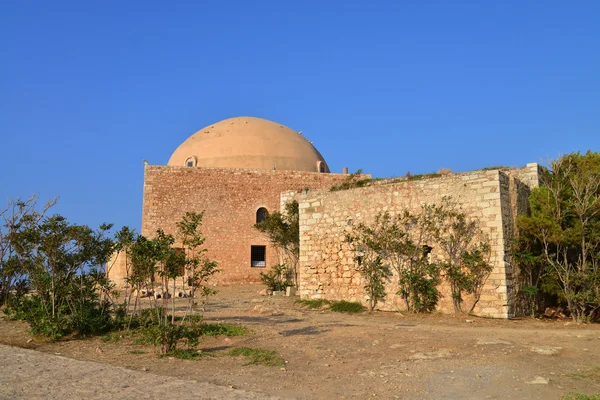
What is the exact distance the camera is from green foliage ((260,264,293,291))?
1897 centimetres

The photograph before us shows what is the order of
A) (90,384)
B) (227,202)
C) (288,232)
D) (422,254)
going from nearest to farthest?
(90,384) → (422,254) → (288,232) → (227,202)

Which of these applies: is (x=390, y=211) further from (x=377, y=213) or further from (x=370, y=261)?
(x=370, y=261)

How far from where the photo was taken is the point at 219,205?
23.8 metres

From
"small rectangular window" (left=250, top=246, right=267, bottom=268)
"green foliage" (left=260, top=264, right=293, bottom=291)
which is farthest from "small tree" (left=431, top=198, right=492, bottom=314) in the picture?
"small rectangular window" (left=250, top=246, right=267, bottom=268)

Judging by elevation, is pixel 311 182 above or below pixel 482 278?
above

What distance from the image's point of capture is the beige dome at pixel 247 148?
26.8 m

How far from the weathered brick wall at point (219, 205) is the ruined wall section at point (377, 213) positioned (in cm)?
895

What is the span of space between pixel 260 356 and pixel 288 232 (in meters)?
11.6

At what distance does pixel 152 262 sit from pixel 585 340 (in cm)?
711

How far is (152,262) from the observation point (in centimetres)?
840

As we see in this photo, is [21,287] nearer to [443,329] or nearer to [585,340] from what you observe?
[443,329]

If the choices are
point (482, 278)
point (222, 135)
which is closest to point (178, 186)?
point (222, 135)

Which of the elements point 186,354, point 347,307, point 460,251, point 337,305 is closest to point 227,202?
point 337,305

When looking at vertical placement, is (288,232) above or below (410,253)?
above
